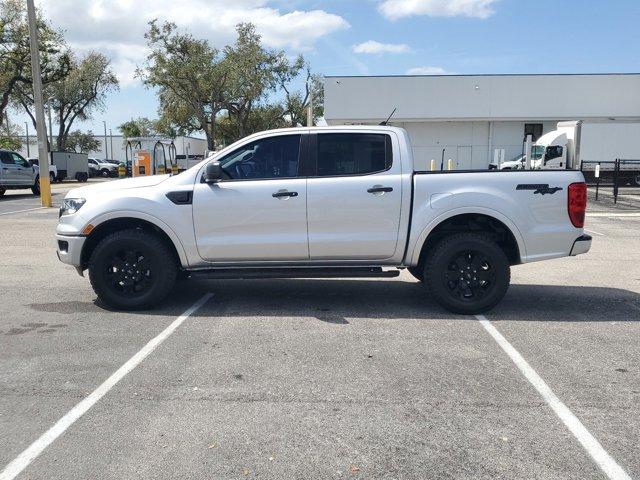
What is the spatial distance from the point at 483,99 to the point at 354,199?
3647cm

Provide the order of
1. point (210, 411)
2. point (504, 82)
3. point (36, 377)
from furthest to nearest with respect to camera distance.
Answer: point (504, 82)
point (36, 377)
point (210, 411)

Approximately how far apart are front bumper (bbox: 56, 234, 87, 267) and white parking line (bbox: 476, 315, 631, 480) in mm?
4294

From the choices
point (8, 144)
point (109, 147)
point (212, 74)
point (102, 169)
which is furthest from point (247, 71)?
point (109, 147)

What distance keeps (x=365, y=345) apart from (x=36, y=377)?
267cm

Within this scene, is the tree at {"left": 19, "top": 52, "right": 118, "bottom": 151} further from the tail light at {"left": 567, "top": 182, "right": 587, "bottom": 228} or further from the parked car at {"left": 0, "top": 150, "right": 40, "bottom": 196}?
the tail light at {"left": 567, "top": 182, "right": 587, "bottom": 228}

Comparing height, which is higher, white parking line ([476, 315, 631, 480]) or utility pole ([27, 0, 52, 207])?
utility pole ([27, 0, 52, 207])

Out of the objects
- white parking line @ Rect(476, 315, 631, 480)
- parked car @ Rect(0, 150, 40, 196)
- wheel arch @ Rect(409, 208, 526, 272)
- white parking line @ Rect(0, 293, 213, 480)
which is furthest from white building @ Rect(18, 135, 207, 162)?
white parking line @ Rect(476, 315, 631, 480)

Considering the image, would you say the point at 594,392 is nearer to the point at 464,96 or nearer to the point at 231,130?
the point at 464,96

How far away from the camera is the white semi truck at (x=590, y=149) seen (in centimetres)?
2922

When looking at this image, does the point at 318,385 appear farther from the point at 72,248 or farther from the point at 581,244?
the point at 581,244

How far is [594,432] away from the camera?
3650 millimetres

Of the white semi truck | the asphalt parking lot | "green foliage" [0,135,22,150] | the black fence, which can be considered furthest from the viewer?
"green foliage" [0,135,22,150]

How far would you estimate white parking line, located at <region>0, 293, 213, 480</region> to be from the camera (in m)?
3.26

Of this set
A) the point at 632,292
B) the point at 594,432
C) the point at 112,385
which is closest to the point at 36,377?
the point at 112,385
